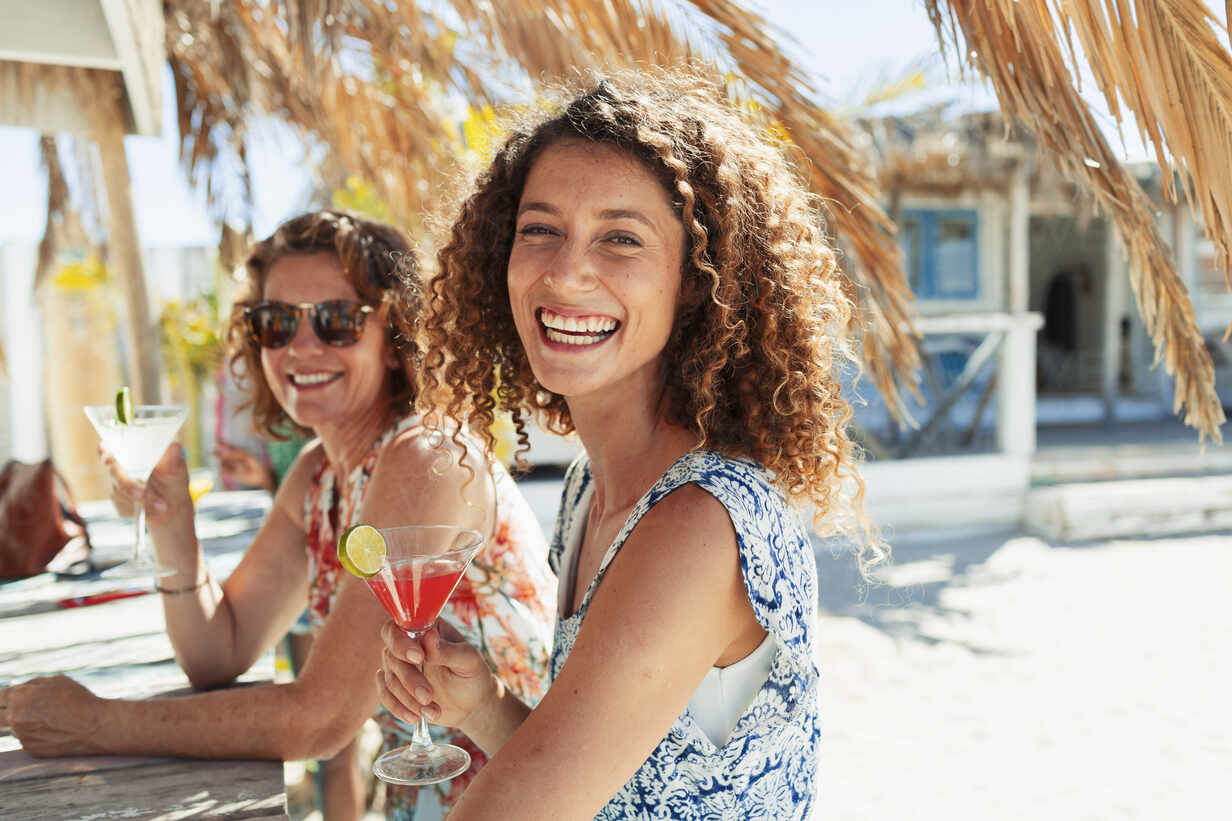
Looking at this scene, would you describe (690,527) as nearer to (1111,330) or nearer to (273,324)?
(273,324)

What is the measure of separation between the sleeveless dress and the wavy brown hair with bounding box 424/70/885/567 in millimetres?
572

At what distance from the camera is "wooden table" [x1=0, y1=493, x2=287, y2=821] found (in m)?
1.68

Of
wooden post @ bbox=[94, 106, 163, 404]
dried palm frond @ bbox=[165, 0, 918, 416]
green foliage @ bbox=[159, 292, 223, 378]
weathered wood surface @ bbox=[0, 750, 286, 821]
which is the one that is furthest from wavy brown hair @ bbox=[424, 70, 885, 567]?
green foliage @ bbox=[159, 292, 223, 378]

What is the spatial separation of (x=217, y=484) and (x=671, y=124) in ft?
21.3

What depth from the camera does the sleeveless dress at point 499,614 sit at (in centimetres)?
213

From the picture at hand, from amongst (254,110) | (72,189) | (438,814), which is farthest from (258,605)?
(72,189)

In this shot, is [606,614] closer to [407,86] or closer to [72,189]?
[407,86]

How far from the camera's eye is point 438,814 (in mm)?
2191

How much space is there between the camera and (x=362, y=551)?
5.19ft

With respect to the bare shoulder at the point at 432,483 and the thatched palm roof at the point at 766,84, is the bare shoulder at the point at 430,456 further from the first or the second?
the thatched palm roof at the point at 766,84

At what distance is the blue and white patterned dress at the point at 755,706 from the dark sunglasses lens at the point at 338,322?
1.15 m

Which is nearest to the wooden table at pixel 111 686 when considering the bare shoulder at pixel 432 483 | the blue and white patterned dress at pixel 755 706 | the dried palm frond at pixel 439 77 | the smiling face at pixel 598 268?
the bare shoulder at pixel 432 483

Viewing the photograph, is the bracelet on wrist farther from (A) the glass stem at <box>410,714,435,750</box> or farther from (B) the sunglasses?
(A) the glass stem at <box>410,714,435,750</box>

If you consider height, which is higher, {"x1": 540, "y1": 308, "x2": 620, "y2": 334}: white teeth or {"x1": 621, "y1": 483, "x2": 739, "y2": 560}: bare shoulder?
{"x1": 540, "y1": 308, "x2": 620, "y2": 334}: white teeth
